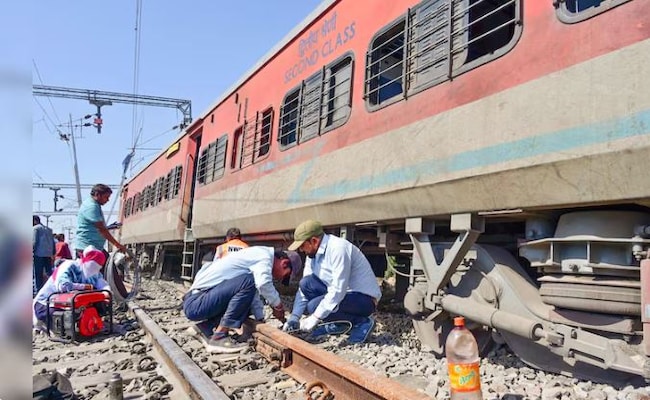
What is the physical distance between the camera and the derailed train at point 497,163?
2.62m

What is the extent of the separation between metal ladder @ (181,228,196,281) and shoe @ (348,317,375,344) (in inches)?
272

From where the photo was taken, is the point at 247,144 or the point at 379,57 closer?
the point at 379,57

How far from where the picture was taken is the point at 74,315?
209 inches

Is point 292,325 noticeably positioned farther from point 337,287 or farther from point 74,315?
point 74,315

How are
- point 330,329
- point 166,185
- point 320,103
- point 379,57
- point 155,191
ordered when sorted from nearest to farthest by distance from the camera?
point 330,329 < point 379,57 < point 320,103 < point 166,185 < point 155,191

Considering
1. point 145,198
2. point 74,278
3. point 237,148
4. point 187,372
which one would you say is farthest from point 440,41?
point 145,198

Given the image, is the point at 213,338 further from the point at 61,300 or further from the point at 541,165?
the point at 541,165

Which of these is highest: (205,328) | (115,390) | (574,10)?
(574,10)

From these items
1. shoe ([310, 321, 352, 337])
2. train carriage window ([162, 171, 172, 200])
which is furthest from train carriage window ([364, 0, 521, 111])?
train carriage window ([162, 171, 172, 200])

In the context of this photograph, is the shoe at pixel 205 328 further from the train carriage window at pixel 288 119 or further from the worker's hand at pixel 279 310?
the train carriage window at pixel 288 119

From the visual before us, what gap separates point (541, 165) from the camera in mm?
2889

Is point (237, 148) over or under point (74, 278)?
over

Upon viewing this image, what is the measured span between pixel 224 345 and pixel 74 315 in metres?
2.00

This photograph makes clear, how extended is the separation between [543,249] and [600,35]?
1296mm
